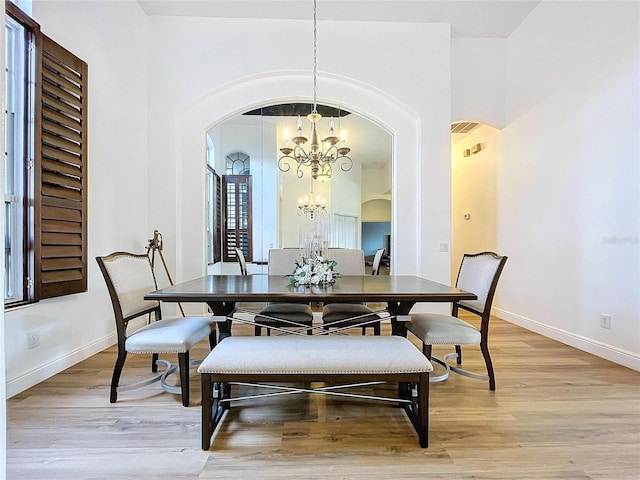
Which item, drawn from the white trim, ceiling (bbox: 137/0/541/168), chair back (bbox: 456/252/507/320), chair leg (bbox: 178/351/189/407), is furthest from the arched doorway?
chair leg (bbox: 178/351/189/407)

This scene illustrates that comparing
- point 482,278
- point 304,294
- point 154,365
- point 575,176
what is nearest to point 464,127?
point 575,176

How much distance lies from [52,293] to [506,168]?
16.5 ft

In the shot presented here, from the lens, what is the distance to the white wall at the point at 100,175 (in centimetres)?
246

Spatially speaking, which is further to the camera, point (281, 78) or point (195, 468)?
point (281, 78)

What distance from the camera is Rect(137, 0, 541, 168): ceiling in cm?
373

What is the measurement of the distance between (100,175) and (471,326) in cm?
342

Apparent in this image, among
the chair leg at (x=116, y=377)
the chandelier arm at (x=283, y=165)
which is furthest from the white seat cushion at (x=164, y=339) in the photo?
the chandelier arm at (x=283, y=165)

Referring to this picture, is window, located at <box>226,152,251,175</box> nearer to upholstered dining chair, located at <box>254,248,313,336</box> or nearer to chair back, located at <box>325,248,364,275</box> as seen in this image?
upholstered dining chair, located at <box>254,248,313,336</box>

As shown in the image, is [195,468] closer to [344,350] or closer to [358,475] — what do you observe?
[358,475]

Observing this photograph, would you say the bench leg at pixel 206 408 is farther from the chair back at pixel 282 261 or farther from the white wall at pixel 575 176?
the white wall at pixel 575 176

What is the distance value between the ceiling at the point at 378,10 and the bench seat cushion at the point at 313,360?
3.14 metres

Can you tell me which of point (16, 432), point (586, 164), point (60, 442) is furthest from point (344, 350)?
point (586, 164)

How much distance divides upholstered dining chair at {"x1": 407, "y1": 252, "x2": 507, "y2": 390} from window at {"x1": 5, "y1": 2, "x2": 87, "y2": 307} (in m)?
2.65

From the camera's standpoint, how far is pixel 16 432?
1822mm
